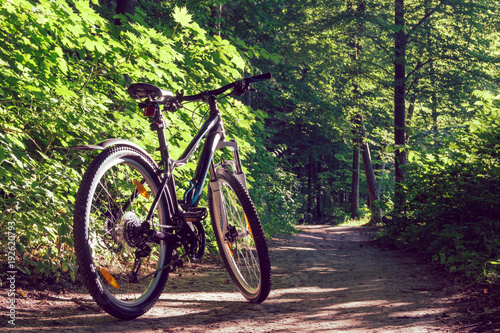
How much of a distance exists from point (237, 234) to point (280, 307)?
0.66 m

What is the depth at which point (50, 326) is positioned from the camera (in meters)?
2.49

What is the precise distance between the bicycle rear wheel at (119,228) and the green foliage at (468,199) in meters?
2.85

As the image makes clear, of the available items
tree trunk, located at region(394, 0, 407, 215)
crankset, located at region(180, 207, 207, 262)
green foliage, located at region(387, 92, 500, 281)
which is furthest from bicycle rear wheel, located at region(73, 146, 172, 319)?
tree trunk, located at region(394, 0, 407, 215)

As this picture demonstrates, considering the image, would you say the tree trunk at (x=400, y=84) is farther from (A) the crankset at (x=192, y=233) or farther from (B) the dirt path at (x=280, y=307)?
(A) the crankset at (x=192, y=233)

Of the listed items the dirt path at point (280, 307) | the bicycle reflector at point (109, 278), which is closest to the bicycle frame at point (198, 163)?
the bicycle reflector at point (109, 278)

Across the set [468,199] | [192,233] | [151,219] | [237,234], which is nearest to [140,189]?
[151,219]

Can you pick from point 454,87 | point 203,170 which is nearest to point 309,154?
point 454,87

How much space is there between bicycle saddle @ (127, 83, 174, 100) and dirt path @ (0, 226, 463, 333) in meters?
1.52

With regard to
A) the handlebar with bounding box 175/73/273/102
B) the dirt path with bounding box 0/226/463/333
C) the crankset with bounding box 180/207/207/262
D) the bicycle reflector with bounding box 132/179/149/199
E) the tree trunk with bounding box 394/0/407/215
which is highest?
the tree trunk with bounding box 394/0/407/215

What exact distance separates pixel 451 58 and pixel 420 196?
776 centimetres

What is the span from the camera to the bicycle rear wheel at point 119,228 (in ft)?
7.96

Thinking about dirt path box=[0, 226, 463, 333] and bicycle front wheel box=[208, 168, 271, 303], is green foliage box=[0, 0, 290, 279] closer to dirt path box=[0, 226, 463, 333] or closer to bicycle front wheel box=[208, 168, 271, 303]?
dirt path box=[0, 226, 463, 333]

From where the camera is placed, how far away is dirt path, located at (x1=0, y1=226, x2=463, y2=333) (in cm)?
272

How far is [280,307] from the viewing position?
3.39 meters
